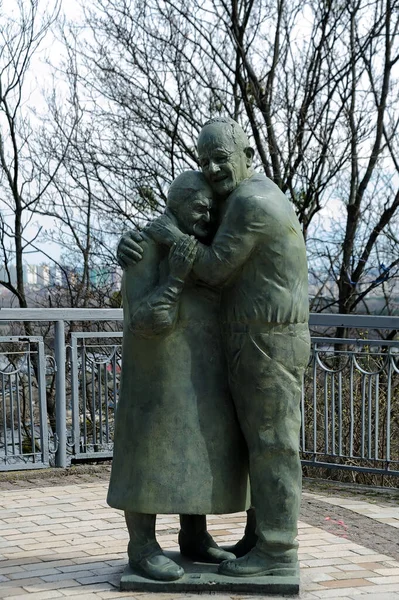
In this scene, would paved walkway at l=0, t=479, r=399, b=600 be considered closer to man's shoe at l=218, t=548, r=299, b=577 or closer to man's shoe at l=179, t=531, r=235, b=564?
man's shoe at l=218, t=548, r=299, b=577

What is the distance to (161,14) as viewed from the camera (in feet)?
44.6

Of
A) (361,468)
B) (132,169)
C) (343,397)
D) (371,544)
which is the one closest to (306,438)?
(343,397)

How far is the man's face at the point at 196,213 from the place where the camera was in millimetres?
4977

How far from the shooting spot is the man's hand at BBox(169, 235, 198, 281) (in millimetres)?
4891

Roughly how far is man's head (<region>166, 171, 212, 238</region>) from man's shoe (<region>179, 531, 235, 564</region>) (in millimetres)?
1611

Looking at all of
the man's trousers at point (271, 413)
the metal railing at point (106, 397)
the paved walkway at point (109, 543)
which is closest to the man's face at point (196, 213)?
the man's trousers at point (271, 413)

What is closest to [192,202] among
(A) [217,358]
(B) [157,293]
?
(B) [157,293]

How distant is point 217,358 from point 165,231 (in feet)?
2.20

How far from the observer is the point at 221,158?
4965 mm

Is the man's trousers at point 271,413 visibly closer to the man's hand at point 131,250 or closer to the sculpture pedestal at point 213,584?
the sculpture pedestal at point 213,584

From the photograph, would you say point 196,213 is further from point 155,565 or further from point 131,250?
point 155,565

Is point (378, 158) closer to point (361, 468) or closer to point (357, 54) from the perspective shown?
point (357, 54)

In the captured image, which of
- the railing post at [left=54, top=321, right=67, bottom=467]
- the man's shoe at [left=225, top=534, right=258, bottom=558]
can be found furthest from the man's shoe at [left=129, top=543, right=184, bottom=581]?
the railing post at [left=54, top=321, right=67, bottom=467]

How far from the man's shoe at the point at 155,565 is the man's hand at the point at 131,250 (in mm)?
1408
